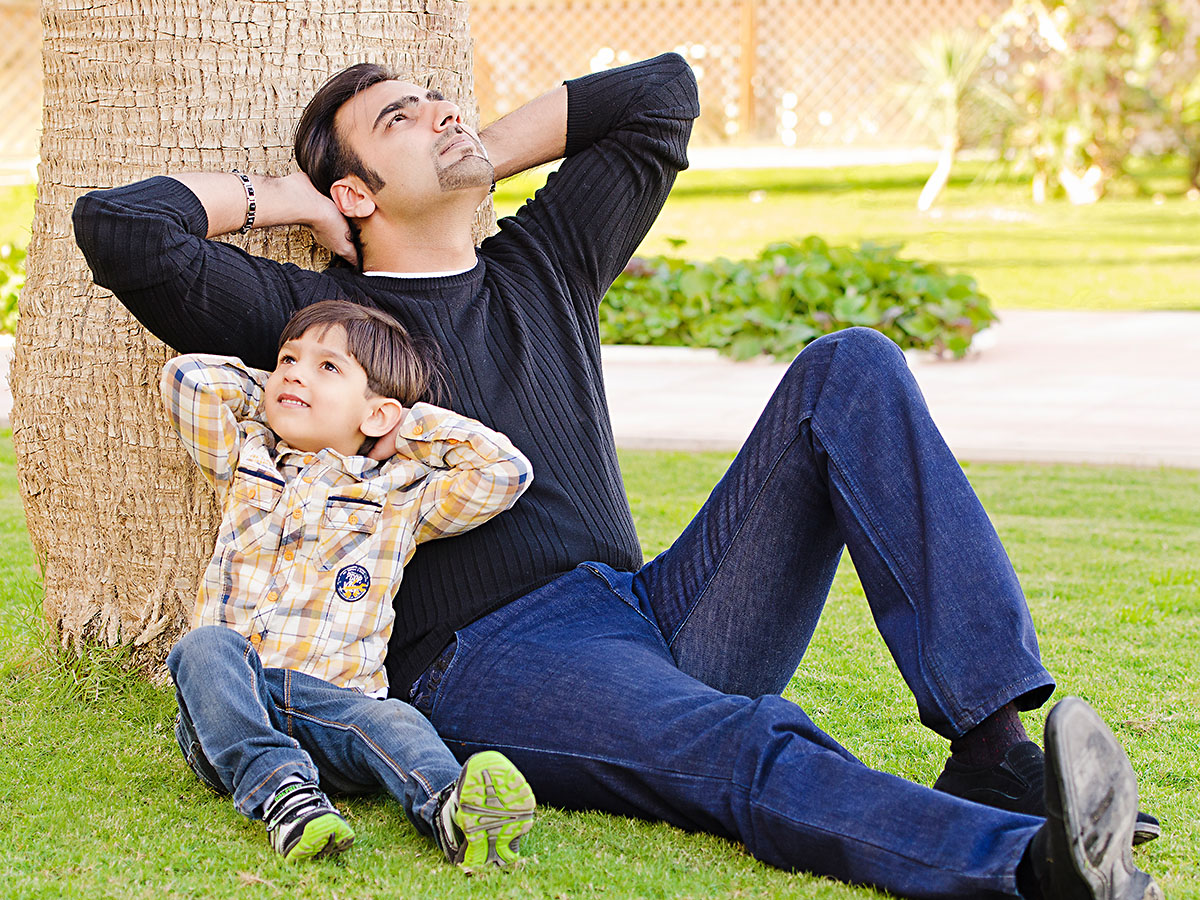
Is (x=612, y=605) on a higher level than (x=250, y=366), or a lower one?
lower

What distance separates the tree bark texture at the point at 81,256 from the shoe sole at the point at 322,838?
943mm

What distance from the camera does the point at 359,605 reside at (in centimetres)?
225

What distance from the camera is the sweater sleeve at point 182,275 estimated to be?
232cm

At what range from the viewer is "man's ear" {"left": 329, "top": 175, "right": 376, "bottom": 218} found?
259 cm

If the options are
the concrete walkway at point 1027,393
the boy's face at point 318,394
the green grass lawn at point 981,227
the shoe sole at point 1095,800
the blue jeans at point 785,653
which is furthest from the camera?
the green grass lawn at point 981,227

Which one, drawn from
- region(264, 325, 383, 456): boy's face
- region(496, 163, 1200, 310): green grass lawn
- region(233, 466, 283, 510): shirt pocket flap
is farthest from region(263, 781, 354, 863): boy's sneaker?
region(496, 163, 1200, 310): green grass lawn

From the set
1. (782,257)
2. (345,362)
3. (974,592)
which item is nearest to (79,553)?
(345,362)

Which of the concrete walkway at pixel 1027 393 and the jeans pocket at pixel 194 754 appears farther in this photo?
the concrete walkway at pixel 1027 393

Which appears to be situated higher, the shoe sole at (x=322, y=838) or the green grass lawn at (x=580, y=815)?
the shoe sole at (x=322, y=838)

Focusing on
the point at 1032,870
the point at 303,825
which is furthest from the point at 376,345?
the point at 1032,870

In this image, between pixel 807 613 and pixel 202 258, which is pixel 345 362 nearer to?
pixel 202 258

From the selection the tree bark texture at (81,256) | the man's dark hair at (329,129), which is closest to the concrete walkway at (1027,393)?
the tree bark texture at (81,256)

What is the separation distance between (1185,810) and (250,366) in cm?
173

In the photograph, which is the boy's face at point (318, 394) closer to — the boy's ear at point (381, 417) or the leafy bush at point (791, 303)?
the boy's ear at point (381, 417)
